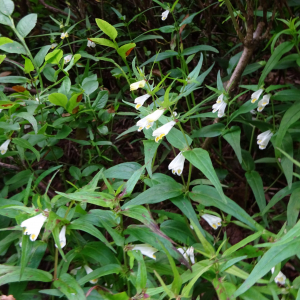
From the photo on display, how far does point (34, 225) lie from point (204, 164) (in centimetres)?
55

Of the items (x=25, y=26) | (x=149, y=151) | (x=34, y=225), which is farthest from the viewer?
(x=25, y=26)

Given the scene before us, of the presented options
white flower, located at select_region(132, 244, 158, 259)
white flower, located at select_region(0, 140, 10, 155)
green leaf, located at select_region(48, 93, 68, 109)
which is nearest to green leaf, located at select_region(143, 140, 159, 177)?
white flower, located at select_region(132, 244, 158, 259)

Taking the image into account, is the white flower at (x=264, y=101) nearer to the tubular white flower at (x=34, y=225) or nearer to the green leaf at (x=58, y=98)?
the green leaf at (x=58, y=98)

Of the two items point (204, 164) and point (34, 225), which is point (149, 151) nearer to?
point (204, 164)

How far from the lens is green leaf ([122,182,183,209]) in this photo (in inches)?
38.5

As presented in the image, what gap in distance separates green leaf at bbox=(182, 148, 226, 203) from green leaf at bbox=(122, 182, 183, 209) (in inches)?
6.4

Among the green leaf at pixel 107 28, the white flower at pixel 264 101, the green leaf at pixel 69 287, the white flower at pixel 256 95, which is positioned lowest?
the green leaf at pixel 69 287

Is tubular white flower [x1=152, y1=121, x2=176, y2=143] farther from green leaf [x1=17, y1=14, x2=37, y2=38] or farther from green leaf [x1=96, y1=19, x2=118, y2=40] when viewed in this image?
green leaf [x1=17, y1=14, x2=37, y2=38]

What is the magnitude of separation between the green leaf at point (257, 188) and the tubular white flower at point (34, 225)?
88 cm

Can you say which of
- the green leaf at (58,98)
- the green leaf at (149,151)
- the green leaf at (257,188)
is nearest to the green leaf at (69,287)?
the green leaf at (149,151)

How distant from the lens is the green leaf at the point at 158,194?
0.98m

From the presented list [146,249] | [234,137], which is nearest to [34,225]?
[146,249]

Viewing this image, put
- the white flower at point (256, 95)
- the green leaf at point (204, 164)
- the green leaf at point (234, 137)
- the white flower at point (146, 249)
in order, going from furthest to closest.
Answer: the white flower at point (256, 95), the green leaf at point (234, 137), the white flower at point (146, 249), the green leaf at point (204, 164)

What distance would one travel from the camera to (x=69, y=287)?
926 mm
